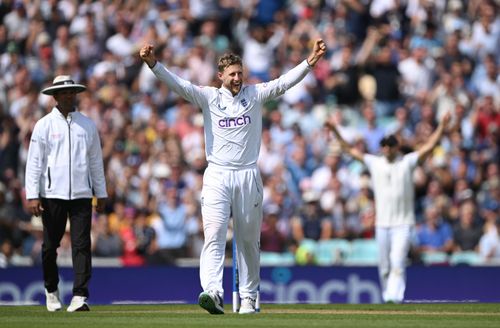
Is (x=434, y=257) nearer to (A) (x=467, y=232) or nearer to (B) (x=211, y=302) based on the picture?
(A) (x=467, y=232)

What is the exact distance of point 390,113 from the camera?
24.6m

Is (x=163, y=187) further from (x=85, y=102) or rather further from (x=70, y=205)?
(x=70, y=205)

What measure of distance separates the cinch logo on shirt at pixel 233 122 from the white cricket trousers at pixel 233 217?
42 cm

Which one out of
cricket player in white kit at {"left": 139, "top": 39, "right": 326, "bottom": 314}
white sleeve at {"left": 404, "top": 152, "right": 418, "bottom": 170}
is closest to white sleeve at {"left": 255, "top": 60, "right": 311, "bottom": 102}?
cricket player in white kit at {"left": 139, "top": 39, "right": 326, "bottom": 314}

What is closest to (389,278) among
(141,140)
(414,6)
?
(141,140)

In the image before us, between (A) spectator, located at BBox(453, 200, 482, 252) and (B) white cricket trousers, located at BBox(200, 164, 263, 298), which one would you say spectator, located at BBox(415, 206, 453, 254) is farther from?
(B) white cricket trousers, located at BBox(200, 164, 263, 298)

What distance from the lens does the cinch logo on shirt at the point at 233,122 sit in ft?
43.7

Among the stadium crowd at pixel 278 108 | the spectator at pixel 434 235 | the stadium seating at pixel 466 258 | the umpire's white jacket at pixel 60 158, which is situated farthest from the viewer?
the stadium crowd at pixel 278 108

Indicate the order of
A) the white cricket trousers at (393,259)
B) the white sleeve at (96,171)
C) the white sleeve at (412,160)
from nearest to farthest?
1. the white sleeve at (96,171)
2. the white cricket trousers at (393,259)
3. the white sleeve at (412,160)

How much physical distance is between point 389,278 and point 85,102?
8448mm

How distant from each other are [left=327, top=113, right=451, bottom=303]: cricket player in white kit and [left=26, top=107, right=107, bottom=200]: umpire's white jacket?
4229 millimetres

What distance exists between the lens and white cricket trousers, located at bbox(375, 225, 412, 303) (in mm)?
17469

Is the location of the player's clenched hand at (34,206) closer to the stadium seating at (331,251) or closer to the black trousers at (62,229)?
the black trousers at (62,229)

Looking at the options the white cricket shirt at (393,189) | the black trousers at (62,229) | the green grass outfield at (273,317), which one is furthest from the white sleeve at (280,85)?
the white cricket shirt at (393,189)
